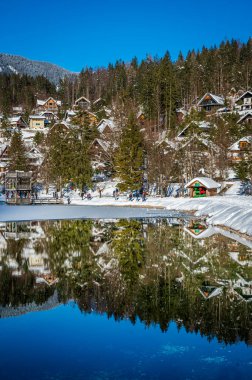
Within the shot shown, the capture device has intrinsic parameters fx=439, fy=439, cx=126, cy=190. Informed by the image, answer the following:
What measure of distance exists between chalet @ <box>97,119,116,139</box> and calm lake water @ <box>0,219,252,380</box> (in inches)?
1983

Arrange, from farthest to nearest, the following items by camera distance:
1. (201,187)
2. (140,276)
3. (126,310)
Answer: (201,187) → (140,276) → (126,310)

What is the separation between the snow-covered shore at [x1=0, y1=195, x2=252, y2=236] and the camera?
107 ft

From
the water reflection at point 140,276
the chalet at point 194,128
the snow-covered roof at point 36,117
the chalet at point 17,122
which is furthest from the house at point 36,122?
the water reflection at point 140,276

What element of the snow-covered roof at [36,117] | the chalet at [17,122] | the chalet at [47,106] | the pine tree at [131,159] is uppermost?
the chalet at [47,106]

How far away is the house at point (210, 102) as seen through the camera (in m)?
91.1

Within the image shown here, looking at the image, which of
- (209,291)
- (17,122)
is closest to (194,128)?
(209,291)

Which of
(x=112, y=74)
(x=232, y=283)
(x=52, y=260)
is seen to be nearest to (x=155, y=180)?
(x=52, y=260)

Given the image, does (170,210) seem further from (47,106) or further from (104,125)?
(47,106)

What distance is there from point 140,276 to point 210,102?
79276mm

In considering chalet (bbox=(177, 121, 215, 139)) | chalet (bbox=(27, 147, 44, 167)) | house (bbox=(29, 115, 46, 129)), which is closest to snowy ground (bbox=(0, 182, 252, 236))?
chalet (bbox=(177, 121, 215, 139))

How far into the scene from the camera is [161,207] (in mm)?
49656

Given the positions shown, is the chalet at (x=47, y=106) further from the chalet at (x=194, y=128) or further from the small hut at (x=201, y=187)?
the small hut at (x=201, y=187)

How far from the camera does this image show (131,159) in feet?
190

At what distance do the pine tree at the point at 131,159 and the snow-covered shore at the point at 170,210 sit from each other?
256 centimetres
